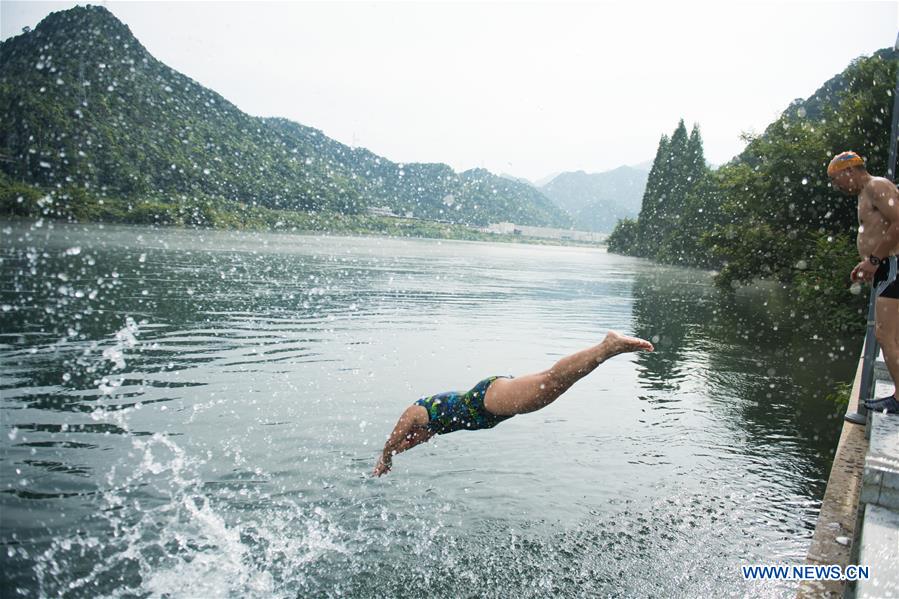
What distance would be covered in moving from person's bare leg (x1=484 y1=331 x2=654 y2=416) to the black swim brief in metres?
2.74

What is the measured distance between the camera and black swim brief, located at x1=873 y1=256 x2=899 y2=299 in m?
5.71

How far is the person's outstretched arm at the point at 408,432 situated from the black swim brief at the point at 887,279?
462cm

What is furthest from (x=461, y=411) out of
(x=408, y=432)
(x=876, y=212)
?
(x=876, y=212)

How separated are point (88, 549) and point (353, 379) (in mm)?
6749

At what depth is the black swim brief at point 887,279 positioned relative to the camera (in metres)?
5.71

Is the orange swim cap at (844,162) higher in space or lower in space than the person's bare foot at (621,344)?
higher

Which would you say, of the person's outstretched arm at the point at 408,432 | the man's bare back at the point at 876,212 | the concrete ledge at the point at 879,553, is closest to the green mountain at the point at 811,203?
the man's bare back at the point at 876,212

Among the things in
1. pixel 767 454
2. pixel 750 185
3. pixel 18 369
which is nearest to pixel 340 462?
pixel 767 454

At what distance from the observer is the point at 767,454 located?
27.4 ft

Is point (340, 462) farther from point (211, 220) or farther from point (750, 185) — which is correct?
point (211, 220)

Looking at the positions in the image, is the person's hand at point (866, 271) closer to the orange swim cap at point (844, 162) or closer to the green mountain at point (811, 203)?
the orange swim cap at point (844, 162)

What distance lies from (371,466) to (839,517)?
4801 millimetres

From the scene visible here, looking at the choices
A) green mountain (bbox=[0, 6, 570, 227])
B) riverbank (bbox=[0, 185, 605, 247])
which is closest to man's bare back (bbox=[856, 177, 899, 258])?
riverbank (bbox=[0, 185, 605, 247])

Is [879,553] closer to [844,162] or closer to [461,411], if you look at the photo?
[461,411]
